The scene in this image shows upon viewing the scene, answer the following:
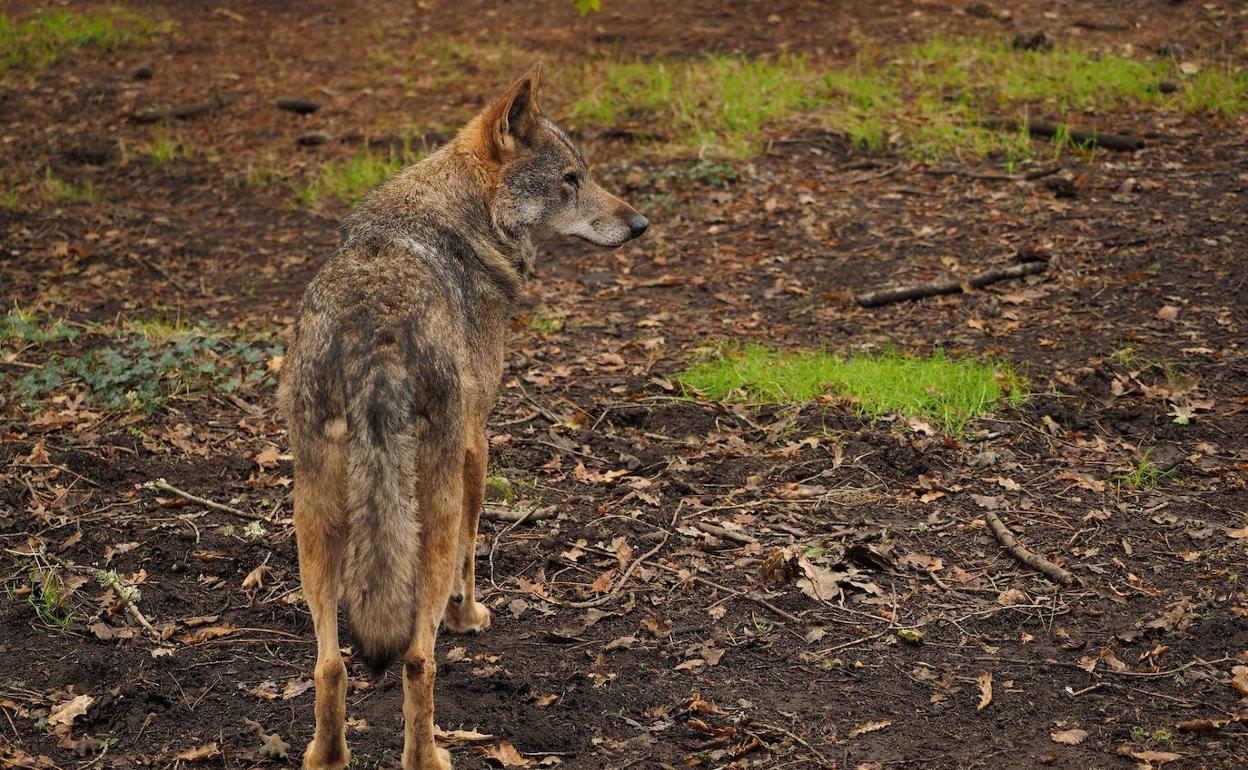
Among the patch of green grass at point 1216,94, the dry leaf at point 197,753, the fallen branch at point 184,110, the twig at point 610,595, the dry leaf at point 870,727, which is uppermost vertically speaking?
the patch of green grass at point 1216,94

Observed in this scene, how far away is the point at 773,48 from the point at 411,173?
974cm

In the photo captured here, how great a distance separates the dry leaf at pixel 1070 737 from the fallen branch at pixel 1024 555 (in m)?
1.17

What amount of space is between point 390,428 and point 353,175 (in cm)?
767

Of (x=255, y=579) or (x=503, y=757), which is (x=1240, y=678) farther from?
(x=255, y=579)

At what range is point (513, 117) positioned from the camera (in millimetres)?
5250

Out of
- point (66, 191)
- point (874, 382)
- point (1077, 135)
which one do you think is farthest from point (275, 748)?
point (1077, 135)

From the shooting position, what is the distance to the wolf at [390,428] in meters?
3.88

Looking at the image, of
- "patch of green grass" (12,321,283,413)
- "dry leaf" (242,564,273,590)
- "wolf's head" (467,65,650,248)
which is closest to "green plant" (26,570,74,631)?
"dry leaf" (242,564,273,590)

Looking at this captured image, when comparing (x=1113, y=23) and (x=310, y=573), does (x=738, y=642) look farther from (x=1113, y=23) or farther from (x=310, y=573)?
(x=1113, y=23)

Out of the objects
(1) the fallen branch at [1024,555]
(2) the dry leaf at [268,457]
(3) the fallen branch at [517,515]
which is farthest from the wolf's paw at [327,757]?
(1) the fallen branch at [1024,555]

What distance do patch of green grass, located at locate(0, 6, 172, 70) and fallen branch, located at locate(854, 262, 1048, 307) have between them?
10904 millimetres

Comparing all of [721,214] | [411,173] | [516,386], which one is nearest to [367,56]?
[721,214]

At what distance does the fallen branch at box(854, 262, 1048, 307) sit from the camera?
8.62 m

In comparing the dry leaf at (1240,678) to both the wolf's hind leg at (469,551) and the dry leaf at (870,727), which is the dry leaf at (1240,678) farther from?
the wolf's hind leg at (469,551)
